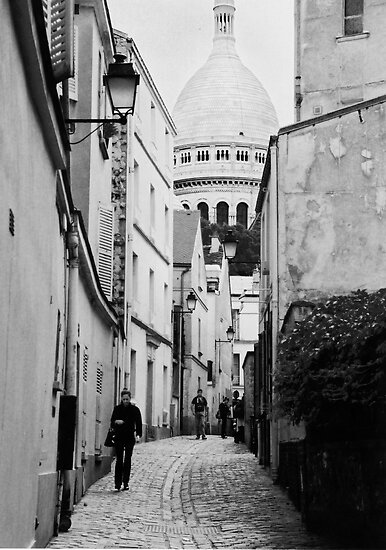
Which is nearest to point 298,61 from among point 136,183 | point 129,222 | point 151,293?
point 129,222

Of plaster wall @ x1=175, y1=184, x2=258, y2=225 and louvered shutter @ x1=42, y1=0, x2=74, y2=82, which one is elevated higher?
plaster wall @ x1=175, y1=184, x2=258, y2=225

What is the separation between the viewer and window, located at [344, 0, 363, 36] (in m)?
21.9

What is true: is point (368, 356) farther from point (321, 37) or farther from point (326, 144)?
point (321, 37)

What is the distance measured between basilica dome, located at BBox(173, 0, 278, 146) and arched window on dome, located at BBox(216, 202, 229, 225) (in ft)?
28.4

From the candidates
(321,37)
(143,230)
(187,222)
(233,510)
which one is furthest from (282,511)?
(187,222)

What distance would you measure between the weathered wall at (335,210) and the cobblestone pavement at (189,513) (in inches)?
131

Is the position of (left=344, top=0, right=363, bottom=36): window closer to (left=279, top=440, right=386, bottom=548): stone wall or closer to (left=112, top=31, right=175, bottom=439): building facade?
(left=112, top=31, right=175, bottom=439): building facade

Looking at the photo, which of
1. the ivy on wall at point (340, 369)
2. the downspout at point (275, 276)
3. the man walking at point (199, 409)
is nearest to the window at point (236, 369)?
the man walking at point (199, 409)

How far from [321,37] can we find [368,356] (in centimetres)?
1244

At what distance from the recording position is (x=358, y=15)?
71.8 feet

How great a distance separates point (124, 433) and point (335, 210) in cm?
532

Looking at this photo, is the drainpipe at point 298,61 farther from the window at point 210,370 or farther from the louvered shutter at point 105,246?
the window at point 210,370

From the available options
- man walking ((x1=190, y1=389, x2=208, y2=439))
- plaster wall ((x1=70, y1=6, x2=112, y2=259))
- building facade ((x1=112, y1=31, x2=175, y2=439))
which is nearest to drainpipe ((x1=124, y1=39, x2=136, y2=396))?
building facade ((x1=112, y1=31, x2=175, y2=439))

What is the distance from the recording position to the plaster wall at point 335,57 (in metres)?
21.6
